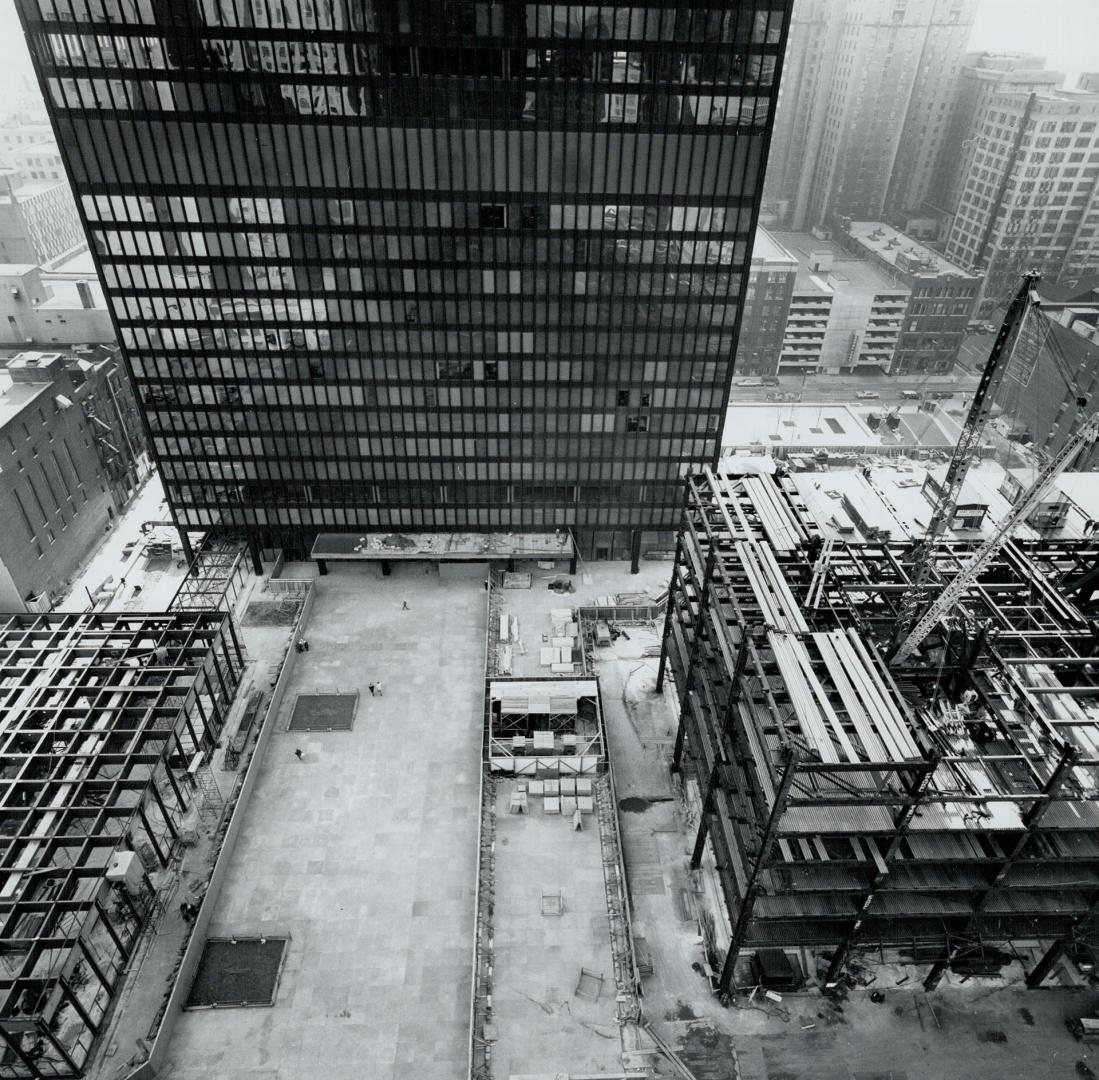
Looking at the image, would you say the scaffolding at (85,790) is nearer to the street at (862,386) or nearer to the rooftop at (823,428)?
the rooftop at (823,428)

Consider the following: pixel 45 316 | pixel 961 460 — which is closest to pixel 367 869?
pixel 961 460

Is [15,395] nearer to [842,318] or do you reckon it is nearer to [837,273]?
[842,318]

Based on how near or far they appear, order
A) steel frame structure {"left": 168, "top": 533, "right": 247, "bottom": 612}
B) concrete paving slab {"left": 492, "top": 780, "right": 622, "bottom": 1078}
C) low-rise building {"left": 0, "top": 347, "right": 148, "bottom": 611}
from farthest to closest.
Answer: low-rise building {"left": 0, "top": 347, "right": 148, "bottom": 611}
steel frame structure {"left": 168, "top": 533, "right": 247, "bottom": 612}
concrete paving slab {"left": 492, "top": 780, "right": 622, "bottom": 1078}

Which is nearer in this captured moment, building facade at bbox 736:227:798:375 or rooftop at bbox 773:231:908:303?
building facade at bbox 736:227:798:375

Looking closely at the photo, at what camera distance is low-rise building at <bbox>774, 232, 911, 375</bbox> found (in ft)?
492

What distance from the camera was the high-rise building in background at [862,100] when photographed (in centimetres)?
18162

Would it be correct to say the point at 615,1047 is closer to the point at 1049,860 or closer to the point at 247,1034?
the point at 247,1034

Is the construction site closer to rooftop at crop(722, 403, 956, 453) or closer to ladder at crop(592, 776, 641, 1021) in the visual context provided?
ladder at crop(592, 776, 641, 1021)

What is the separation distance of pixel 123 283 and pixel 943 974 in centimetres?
9348

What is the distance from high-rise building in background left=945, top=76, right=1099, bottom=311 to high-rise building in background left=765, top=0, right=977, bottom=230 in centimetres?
1879

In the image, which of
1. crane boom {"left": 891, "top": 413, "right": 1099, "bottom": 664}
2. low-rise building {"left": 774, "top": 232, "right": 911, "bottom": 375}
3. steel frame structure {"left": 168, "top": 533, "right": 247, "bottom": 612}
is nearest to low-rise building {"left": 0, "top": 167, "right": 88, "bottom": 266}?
steel frame structure {"left": 168, "top": 533, "right": 247, "bottom": 612}

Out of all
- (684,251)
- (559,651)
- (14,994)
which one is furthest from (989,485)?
(14,994)

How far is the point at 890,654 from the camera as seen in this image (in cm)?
5938

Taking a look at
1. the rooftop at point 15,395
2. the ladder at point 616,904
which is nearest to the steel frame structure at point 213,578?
the rooftop at point 15,395
